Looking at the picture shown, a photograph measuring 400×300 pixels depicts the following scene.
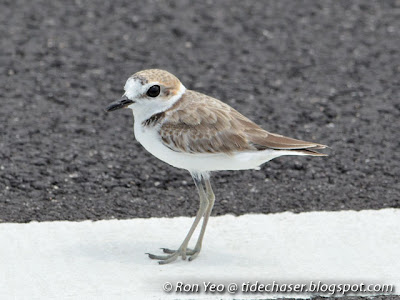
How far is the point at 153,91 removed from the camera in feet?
17.5

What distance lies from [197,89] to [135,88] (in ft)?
11.6

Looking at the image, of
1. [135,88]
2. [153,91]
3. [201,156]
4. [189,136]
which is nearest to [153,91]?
[153,91]

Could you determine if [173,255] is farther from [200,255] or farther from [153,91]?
[153,91]

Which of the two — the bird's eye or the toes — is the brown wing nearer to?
the bird's eye

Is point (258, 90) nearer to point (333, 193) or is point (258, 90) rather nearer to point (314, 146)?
point (333, 193)

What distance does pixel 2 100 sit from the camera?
8.32 meters

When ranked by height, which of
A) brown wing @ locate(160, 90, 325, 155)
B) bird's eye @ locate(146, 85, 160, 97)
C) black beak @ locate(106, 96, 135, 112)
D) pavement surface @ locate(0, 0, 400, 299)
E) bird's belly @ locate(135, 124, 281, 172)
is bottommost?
pavement surface @ locate(0, 0, 400, 299)

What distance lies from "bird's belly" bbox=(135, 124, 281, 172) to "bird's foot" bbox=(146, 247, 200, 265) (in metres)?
0.54

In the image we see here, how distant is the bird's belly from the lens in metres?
5.34

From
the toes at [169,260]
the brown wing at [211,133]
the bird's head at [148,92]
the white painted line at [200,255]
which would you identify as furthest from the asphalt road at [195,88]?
the bird's head at [148,92]

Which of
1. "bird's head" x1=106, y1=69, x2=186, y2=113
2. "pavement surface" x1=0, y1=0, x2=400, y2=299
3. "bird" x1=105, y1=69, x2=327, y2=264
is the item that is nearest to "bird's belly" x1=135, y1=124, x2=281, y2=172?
"bird" x1=105, y1=69, x2=327, y2=264

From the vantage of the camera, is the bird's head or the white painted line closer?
the white painted line

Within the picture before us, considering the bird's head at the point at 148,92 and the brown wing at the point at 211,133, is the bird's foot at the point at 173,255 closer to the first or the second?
the brown wing at the point at 211,133

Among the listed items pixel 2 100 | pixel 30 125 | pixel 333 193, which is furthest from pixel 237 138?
pixel 2 100
